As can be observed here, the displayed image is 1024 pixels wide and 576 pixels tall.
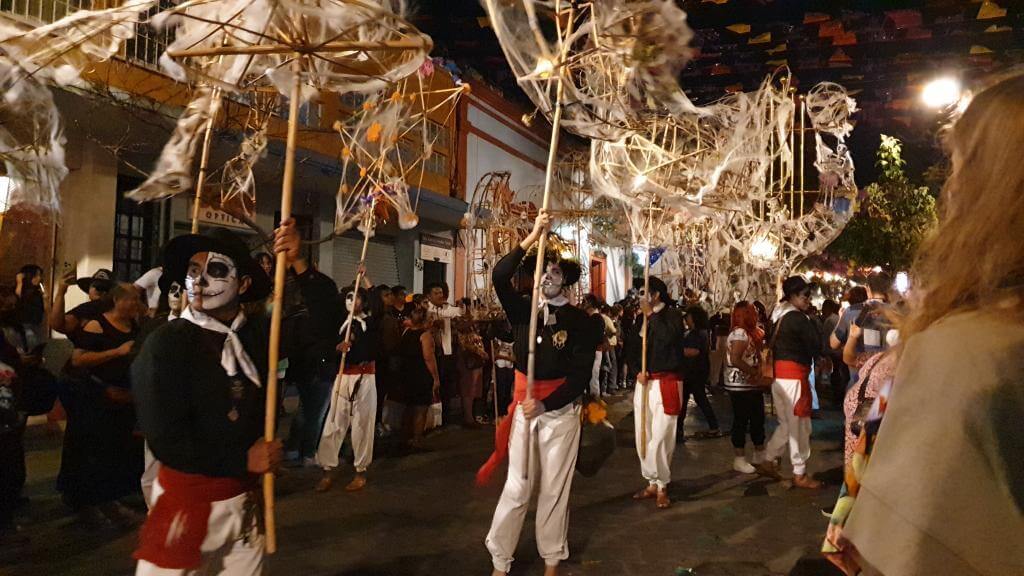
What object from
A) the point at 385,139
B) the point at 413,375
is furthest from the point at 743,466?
the point at 385,139

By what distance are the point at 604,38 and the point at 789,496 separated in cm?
534

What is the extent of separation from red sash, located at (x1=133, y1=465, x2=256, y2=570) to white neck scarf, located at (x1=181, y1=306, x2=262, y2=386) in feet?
1.45

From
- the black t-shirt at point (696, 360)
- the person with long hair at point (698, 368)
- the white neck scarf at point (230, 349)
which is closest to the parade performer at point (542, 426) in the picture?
the white neck scarf at point (230, 349)

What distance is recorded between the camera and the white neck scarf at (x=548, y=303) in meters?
4.85

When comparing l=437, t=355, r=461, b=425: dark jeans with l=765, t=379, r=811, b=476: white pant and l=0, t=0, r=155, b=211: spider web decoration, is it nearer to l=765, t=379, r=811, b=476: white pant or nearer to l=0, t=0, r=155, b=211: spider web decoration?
l=765, t=379, r=811, b=476: white pant

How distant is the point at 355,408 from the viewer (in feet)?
24.4

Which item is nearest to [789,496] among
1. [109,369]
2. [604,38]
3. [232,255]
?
[604,38]

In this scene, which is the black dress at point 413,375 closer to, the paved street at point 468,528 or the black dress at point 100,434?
the paved street at point 468,528

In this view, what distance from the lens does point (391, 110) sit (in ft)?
17.8

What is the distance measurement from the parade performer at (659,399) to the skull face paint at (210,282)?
14.2 ft

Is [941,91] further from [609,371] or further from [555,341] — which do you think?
[555,341]

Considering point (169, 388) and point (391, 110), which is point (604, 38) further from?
point (169, 388)

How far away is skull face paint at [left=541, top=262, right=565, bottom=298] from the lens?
5.06 m

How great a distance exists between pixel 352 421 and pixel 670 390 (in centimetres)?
346
